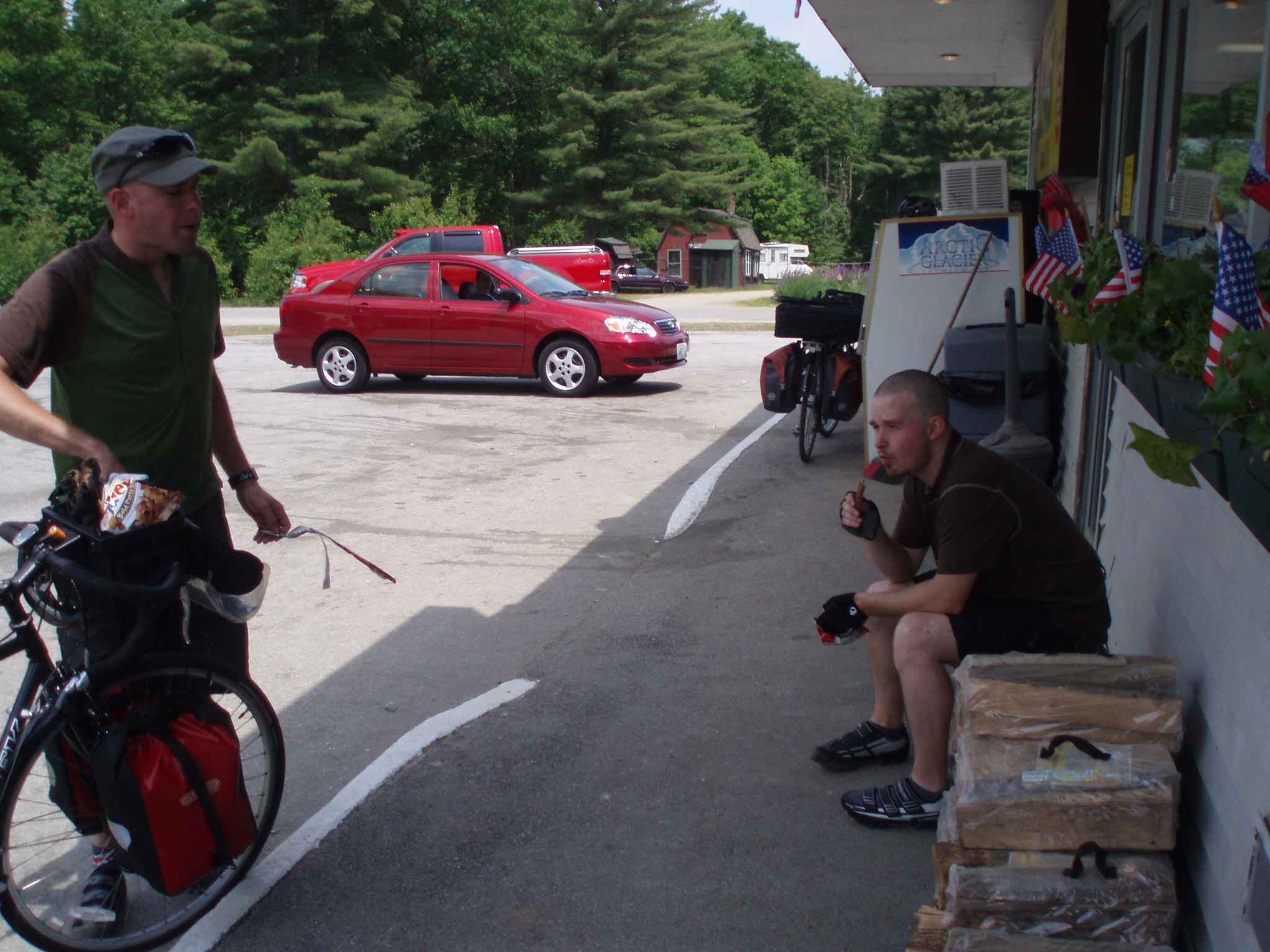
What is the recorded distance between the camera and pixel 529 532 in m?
7.00

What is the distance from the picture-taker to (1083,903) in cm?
248

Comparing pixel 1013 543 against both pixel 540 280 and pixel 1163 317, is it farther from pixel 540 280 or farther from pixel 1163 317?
pixel 540 280

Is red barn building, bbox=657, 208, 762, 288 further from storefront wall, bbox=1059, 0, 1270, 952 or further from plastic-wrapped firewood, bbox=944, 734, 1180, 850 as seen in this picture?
plastic-wrapped firewood, bbox=944, 734, 1180, 850

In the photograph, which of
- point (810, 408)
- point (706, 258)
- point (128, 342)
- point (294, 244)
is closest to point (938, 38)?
point (810, 408)

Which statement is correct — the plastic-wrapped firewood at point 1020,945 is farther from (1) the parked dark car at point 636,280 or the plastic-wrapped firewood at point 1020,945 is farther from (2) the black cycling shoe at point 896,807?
(1) the parked dark car at point 636,280

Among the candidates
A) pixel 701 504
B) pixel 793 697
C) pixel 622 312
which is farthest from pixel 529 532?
pixel 622 312

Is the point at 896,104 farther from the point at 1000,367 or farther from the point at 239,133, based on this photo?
the point at 1000,367

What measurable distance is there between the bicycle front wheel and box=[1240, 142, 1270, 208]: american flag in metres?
2.61

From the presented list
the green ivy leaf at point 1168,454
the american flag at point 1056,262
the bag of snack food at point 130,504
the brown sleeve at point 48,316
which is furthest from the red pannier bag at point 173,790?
the american flag at point 1056,262

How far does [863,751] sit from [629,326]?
955cm

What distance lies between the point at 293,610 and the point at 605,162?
45.7 metres

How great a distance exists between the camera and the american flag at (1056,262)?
487cm

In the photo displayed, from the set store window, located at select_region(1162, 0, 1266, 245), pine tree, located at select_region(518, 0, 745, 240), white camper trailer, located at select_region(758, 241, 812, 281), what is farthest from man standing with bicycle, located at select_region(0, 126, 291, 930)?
white camper trailer, located at select_region(758, 241, 812, 281)

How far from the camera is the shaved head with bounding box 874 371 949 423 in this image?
3299mm
